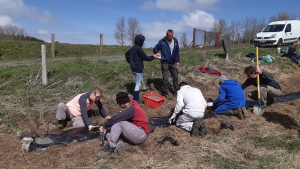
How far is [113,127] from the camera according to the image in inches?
178

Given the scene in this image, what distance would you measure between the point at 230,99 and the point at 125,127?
295 cm

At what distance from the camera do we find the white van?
60.7 ft

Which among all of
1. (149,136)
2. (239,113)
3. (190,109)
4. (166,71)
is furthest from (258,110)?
(149,136)

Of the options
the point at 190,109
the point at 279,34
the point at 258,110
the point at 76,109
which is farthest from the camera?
the point at 279,34

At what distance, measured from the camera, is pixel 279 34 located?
734 inches

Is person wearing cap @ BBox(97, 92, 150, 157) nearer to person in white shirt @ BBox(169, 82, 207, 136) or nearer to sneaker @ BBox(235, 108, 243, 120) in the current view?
person in white shirt @ BBox(169, 82, 207, 136)

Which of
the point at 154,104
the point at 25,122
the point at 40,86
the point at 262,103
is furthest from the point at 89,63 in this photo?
the point at 262,103

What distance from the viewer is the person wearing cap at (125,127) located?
4.40 meters

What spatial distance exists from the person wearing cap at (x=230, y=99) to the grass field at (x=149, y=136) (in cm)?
19

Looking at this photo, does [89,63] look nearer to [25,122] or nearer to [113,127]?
[25,122]

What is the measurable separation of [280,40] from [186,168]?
17501mm

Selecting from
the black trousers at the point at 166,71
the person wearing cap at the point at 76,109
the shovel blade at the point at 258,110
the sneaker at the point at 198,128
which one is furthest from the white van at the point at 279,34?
the person wearing cap at the point at 76,109

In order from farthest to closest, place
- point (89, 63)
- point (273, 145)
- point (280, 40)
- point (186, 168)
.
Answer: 1. point (280, 40)
2. point (89, 63)
3. point (273, 145)
4. point (186, 168)

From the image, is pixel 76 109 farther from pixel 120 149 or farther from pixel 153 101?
pixel 153 101
